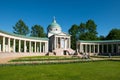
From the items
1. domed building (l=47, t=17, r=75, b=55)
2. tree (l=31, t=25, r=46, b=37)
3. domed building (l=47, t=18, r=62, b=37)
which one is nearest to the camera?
domed building (l=47, t=17, r=75, b=55)

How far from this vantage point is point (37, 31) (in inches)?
4417

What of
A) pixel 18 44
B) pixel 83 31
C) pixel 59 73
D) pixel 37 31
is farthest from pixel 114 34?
pixel 59 73

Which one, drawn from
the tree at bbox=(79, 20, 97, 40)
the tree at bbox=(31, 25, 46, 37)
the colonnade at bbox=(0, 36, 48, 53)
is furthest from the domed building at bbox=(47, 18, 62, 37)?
the tree at bbox=(79, 20, 97, 40)

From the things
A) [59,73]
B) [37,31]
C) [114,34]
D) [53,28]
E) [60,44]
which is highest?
[53,28]

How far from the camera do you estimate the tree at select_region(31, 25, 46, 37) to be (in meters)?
112

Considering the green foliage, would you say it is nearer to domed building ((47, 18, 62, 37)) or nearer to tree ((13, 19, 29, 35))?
domed building ((47, 18, 62, 37))

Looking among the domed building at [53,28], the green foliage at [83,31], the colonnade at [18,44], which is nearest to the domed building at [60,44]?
the colonnade at [18,44]

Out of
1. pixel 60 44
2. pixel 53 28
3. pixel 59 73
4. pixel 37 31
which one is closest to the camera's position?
pixel 59 73

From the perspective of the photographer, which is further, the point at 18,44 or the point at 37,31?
the point at 37,31

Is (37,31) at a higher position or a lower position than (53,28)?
lower

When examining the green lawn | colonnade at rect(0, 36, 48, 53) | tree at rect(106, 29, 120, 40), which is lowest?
the green lawn

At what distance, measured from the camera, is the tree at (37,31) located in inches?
4405

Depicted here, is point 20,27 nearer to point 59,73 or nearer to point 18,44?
point 18,44

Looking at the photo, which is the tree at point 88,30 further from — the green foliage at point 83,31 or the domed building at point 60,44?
the domed building at point 60,44
